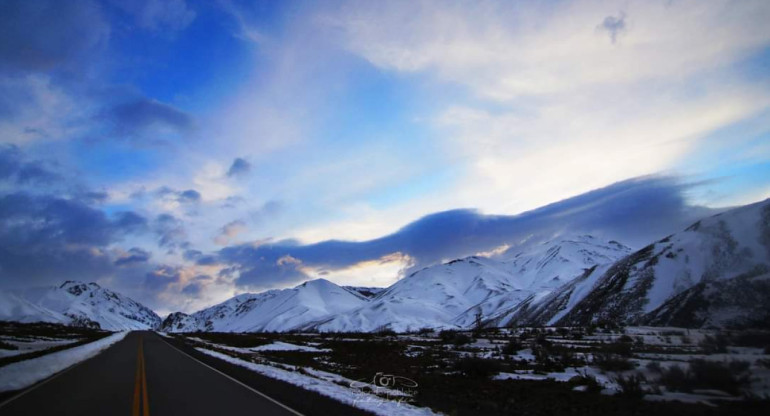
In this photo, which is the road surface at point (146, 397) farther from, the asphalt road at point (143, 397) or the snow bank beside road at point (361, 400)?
the snow bank beside road at point (361, 400)

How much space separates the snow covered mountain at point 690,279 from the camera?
5138 cm

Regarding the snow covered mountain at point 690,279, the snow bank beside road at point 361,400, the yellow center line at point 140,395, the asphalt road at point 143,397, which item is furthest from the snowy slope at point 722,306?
the yellow center line at point 140,395

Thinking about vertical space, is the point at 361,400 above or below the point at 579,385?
above

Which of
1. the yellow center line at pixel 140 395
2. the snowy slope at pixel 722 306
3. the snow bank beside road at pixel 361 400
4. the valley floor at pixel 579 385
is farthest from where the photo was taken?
the snowy slope at pixel 722 306

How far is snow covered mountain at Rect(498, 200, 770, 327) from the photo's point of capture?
51375 mm

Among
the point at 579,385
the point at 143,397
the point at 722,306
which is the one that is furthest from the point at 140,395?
the point at 722,306

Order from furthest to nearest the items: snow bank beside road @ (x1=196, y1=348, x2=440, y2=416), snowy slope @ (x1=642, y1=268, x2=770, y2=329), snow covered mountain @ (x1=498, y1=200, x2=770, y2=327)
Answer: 1. snow covered mountain @ (x1=498, y1=200, x2=770, y2=327)
2. snowy slope @ (x1=642, y1=268, x2=770, y2=329)
3. snow bank beside road @ (x1=196, y1=348, x2=440, y2=416)

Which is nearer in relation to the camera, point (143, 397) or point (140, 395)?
point (143, 397)

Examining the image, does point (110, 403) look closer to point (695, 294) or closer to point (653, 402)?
point (653, 402)

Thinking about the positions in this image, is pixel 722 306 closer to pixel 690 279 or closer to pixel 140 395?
pixel 690 279

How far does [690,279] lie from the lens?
65500 mm

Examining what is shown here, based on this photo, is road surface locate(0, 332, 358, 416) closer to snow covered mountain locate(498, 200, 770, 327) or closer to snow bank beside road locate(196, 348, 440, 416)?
snow bank beside road locate(196, 348, 440, 416)

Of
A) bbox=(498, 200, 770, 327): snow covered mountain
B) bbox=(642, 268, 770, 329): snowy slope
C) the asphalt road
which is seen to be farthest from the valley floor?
bbox=(498, 200, 770, 327): snow covered mountain

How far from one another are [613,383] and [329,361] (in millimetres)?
20297
